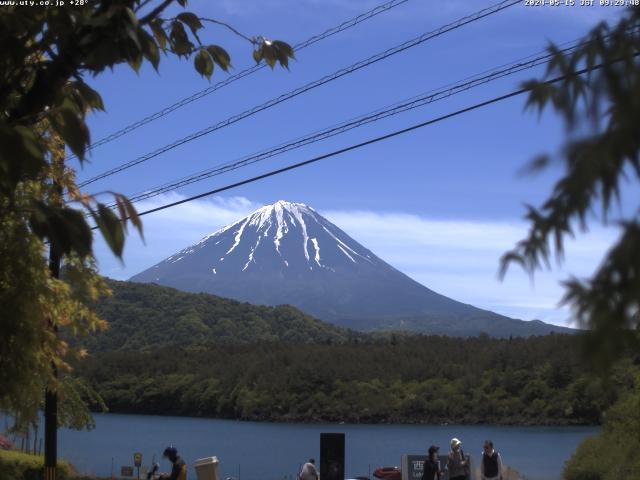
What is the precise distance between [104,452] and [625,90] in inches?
2246

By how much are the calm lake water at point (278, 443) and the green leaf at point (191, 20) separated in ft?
115

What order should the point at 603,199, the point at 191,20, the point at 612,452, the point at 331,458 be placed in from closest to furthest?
the point at 603,199
the point at 191,20
the point at 331,458
the point at 612,452

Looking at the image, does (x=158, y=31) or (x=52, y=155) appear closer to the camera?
(x=158, y=31)

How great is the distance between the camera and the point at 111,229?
4113 mm

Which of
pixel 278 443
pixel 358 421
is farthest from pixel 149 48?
pixel 358 421

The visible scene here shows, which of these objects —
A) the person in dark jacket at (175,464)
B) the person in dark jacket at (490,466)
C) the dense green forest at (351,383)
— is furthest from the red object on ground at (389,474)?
the dense green forest at (351,383)

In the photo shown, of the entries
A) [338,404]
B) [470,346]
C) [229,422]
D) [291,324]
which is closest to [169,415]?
[229,422]

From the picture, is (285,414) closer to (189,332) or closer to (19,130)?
(189,332)

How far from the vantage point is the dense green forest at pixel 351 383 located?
85.1 meters

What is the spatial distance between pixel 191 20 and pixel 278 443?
6284 cm

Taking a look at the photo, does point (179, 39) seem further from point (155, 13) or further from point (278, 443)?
point (278, 443)

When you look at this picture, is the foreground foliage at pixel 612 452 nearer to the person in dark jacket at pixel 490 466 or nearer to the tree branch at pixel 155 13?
the person in dark jacket at pixel 490 466

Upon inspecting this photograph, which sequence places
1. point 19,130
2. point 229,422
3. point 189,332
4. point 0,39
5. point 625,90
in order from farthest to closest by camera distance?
1. point 189,332
2. point 229,422
3. point 0,39
4. point 19,130
5. point 625,90

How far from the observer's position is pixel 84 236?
4133mm
